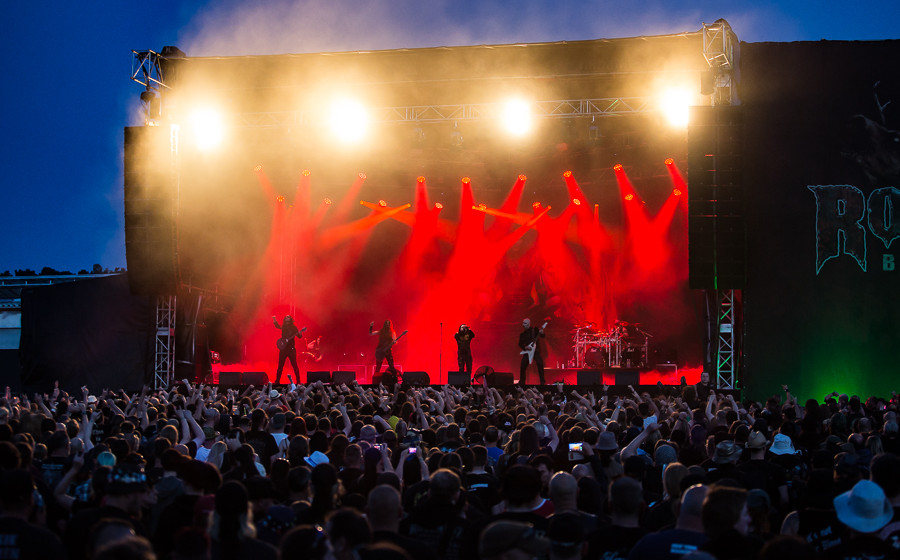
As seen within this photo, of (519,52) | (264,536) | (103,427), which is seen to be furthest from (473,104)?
(264,536)

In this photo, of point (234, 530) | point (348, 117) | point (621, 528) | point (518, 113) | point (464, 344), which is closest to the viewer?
point (234, 530)

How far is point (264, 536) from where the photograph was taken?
3863mm

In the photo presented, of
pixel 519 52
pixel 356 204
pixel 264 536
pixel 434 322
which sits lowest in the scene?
pixel 264 536

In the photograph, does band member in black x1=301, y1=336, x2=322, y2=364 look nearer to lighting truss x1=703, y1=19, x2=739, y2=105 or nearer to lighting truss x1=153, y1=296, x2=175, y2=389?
lighting truss x1=153, y1=296, x2=175, y2=389

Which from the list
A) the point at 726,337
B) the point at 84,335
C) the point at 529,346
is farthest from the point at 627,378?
the point at 84,335

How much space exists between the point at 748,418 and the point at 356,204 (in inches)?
660

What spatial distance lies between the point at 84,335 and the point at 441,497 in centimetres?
1737

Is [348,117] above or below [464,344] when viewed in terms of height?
above

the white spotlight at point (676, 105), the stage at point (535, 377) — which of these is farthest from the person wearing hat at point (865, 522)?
the white spotlight at point (676, 105)

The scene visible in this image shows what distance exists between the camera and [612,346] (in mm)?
20734

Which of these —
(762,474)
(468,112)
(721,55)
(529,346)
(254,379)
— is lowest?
(762,474)

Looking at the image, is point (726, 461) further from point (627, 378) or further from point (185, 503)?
point (627, 378)

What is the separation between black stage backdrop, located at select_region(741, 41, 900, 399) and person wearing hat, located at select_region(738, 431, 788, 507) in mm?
10341

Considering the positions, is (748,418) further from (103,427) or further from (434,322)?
(434,322)
